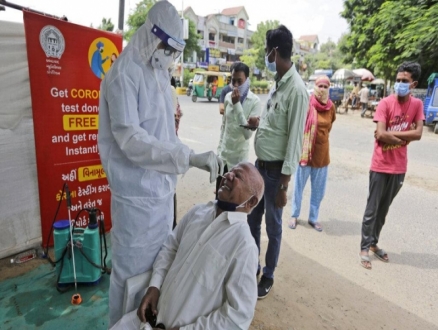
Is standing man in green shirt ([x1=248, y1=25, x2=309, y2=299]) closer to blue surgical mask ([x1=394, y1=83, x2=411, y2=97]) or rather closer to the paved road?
the paved road

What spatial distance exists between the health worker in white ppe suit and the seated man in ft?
0.56

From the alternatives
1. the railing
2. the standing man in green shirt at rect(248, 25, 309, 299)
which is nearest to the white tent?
the standing man in green shirt at rect(248, 25, 309, 299)

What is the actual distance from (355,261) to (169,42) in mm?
2731

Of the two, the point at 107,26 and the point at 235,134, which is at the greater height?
the point at 107,26

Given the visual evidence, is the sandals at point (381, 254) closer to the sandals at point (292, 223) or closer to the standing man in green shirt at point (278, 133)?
the sandals at point (292, 223)

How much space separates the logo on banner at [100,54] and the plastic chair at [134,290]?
2.06 metres

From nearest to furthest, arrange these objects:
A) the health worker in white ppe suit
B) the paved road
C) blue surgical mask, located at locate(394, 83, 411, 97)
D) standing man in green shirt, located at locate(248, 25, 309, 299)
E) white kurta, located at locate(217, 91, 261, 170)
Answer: the health worker in white ppe suit < standing man in green shirt, located at locate(248, 25, 309, 299) < the paved road < blue surgical mask, located at locate(394, 83, 411, 97) < white kurta, located at locate(217, 91, 261, 170)

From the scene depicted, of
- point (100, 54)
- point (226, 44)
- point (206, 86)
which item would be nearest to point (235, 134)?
point (100, 54)

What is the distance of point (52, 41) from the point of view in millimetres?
2594

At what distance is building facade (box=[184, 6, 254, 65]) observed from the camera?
37.9 metres

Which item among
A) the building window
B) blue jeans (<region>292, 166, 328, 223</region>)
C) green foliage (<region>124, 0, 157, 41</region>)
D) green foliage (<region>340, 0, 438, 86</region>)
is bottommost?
blue jeans (<region>292, 166, 328, 223</region>)

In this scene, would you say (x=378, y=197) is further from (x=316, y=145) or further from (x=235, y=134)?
(x=235, y=134)

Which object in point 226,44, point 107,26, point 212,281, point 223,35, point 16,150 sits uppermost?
point 223,35

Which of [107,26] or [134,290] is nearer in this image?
[134,290]
